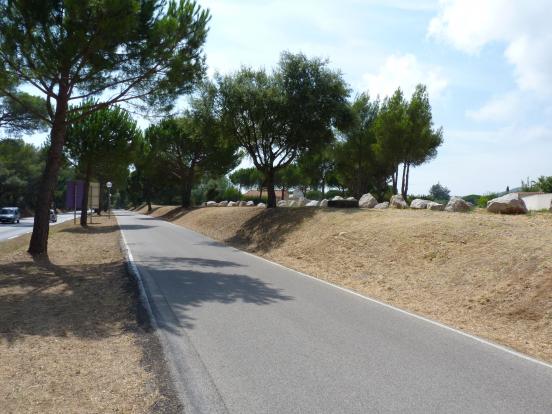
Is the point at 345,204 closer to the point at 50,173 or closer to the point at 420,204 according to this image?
the point at 420,204

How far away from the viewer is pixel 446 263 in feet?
36.9

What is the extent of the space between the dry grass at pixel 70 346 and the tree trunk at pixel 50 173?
3067 millimetres

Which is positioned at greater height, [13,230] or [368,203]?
[368,203]

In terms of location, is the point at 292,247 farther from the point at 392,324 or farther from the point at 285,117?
the point at 392,324

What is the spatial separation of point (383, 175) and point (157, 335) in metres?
40.0

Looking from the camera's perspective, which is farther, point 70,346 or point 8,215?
point 8,215

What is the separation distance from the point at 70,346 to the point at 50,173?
979cm

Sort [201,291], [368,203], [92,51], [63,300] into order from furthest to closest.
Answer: [368,203] → [92,51] → [201,291] → [63,300]

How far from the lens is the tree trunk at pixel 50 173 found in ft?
47.6

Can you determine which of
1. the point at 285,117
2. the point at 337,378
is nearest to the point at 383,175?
the point at 285,117

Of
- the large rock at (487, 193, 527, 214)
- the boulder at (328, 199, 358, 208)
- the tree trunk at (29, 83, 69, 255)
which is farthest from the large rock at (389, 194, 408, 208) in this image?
the tree trunk at (29, 83, 69, 255)

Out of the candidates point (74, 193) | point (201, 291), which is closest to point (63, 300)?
point (201, 291)

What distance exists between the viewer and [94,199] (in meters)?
36.8

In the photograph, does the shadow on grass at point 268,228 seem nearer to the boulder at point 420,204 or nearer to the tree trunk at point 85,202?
the boulder at point 420,204
